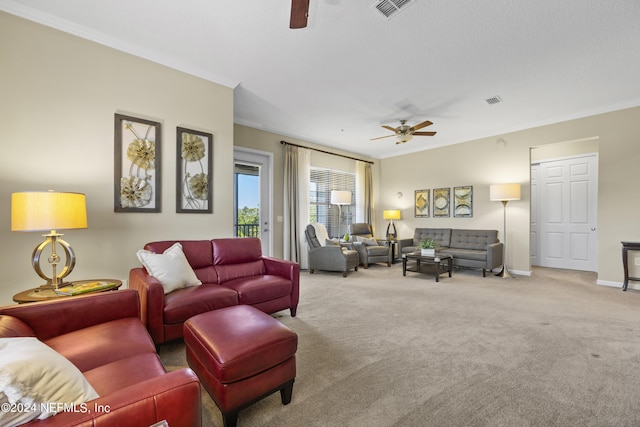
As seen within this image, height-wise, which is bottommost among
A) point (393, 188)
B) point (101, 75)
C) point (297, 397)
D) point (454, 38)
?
point (297, 397)

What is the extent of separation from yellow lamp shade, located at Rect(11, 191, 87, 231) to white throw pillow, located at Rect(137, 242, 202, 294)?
2.09 feet

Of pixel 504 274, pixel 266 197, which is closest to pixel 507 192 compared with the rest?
pixel 504 274

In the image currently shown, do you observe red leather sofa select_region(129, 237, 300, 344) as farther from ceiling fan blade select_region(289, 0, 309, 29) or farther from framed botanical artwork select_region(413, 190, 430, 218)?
framed botanical artwork select_region(413, 190, 430, 218)

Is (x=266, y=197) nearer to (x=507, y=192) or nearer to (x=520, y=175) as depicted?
(x=507, y=192)

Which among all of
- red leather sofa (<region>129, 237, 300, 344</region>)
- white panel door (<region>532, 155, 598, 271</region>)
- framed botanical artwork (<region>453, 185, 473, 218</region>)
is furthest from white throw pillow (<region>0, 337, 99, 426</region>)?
white panel door (<region>532, 155, 598, 271</region>)

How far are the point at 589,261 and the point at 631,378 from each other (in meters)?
4.95

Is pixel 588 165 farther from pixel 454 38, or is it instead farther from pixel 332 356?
pixel 332 356

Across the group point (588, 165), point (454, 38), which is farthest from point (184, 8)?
point (588, 165)

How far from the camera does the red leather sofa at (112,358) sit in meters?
0.85

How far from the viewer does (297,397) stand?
68.1 inches

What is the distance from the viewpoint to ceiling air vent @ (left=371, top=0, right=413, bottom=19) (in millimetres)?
2271

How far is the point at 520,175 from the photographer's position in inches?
212

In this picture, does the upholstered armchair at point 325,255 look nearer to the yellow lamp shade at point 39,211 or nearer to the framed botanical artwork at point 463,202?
the framed botanical artwork at point 463,202

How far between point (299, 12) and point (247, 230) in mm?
3975
